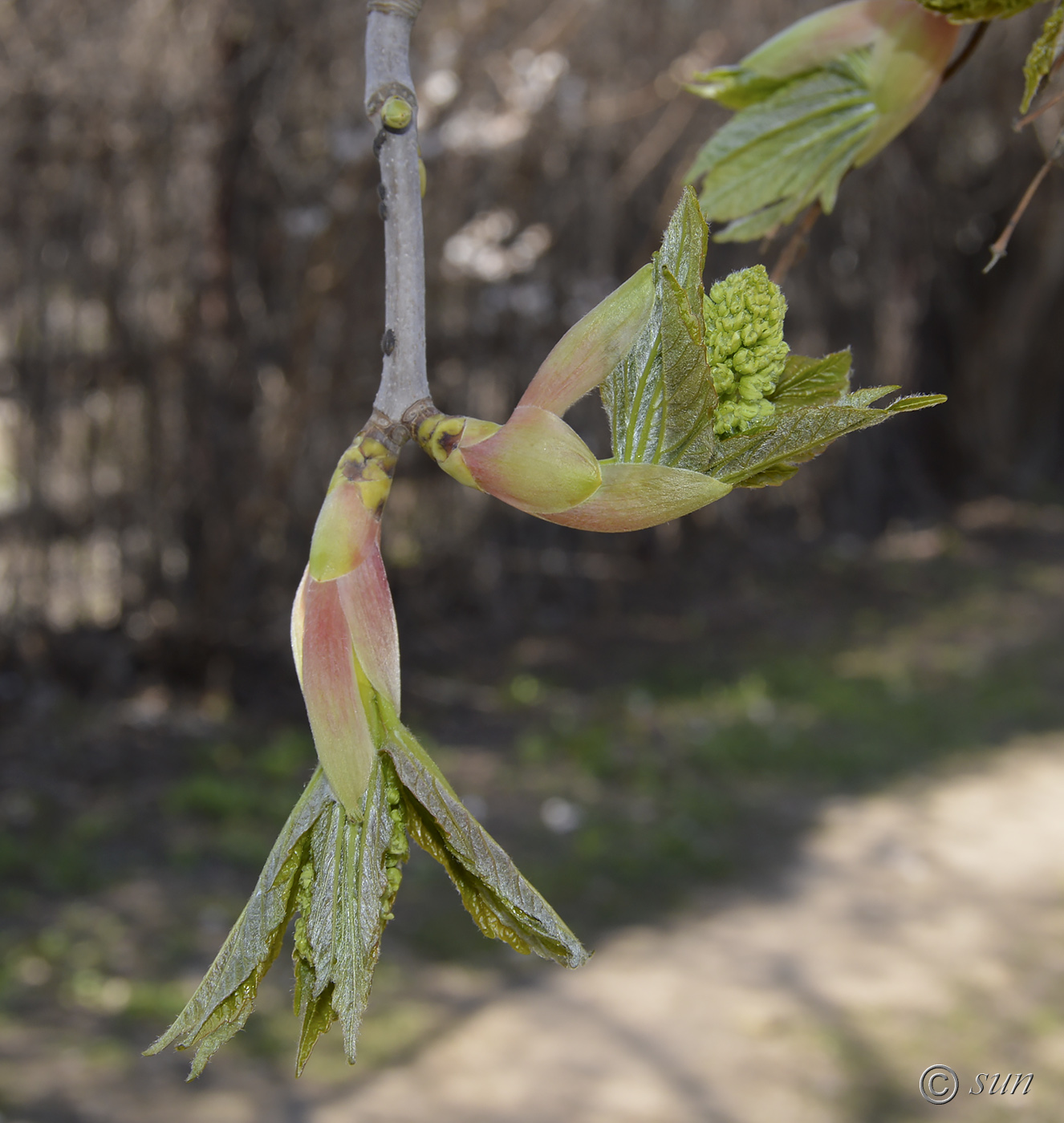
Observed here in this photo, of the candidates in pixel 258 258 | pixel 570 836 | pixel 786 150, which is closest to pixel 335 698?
pixel 786 150

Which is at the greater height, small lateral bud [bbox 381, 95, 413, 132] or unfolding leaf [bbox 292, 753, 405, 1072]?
small lateral bud [bbox 381, 95, 413, 132]

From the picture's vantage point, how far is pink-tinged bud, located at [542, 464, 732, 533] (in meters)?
0.33

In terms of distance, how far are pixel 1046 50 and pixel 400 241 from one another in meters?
0.29

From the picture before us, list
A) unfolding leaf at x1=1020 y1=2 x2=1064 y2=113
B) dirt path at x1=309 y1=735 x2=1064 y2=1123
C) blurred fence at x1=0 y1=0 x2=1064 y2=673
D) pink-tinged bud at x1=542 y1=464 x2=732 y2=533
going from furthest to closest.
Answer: blurred fence at x1=0 y1=0 x2=1064 y2=673
dirt path at x1=309 y1=735 x2=1064 y2=1123
unfolding leaf at x1=1020 y1=2 x2=1064 y2=113
pink-tinged bud at x1=542 y1=464 x2=732 y2=533

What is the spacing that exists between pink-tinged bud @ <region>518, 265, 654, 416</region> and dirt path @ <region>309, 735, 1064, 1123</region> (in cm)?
219

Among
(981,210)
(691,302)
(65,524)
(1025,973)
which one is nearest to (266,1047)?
(1025,973)

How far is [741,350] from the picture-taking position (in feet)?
1.19

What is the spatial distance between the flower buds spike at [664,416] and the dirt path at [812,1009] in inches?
85.8

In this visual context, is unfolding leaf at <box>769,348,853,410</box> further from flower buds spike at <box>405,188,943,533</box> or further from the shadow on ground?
the shadow on ground

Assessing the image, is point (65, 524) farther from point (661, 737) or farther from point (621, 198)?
point (621, 198)

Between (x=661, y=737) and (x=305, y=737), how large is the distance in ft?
3.88

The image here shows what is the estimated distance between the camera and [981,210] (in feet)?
21.2

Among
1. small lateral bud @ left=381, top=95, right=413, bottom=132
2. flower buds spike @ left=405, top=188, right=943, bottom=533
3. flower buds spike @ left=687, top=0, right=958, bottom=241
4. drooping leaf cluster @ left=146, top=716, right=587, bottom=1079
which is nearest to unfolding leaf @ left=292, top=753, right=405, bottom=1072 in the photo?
drooping leaf cluster @ left=146, top=716, right=587, bottom=1079

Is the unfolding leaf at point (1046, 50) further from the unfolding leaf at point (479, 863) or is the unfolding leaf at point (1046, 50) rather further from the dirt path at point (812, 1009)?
the dirt path at point (812, 1009)
